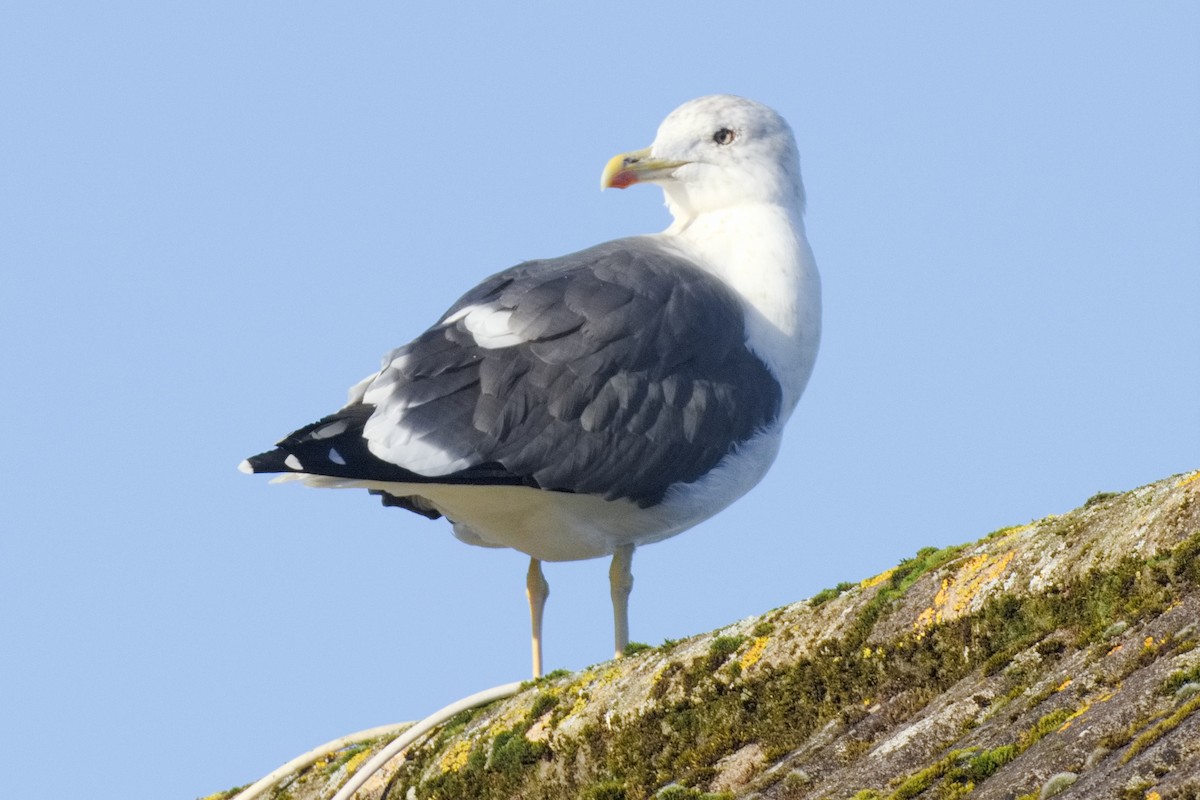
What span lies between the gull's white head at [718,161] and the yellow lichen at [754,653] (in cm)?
432

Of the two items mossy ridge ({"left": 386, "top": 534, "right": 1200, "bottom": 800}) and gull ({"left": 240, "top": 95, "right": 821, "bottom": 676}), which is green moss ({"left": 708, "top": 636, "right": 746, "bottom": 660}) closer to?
mossy ridge ({"left": 386, "top": 534, "right": 1200, "bottom": 800})

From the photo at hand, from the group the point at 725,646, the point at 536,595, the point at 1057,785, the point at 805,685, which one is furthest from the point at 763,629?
the point at 536,595

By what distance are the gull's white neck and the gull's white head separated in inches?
5.2

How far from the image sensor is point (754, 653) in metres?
6.23

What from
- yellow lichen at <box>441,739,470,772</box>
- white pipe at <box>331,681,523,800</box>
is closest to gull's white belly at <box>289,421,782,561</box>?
white pipe at <box>331,681,523,800</box>

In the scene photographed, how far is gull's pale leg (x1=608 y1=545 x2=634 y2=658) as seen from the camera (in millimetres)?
8719

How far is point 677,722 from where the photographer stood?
20.0 feet

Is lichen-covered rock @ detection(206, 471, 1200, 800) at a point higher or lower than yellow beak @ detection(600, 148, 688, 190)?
lower

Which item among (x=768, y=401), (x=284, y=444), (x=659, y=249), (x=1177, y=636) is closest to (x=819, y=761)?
(x=1177, y=636)

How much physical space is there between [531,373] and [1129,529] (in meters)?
3.39

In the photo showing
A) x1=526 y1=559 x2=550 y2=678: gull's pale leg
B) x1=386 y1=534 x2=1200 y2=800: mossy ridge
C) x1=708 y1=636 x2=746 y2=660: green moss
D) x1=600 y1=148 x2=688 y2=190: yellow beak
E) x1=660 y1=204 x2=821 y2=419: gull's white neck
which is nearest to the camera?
x1=386 y1=534 x2=1200 y2=800: mossy ridge

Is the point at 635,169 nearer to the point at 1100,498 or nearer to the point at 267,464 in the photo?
the point at 267,464

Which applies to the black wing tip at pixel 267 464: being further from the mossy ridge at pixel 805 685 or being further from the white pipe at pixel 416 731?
Result: the mossy ridge at pixel 805 685

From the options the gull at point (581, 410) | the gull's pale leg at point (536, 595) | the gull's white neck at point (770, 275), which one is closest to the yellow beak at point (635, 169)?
the gull's white neck at point (770, 275)
